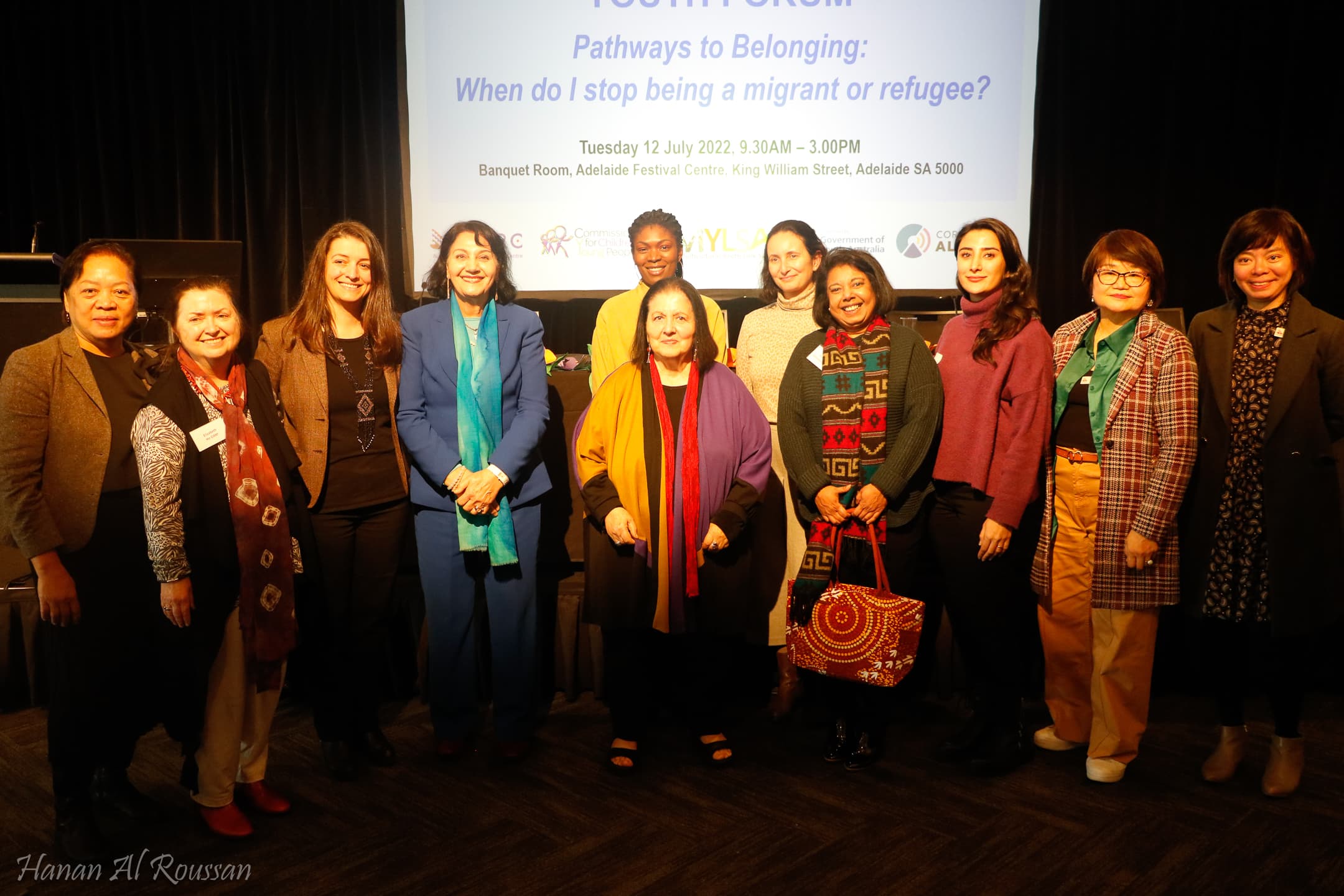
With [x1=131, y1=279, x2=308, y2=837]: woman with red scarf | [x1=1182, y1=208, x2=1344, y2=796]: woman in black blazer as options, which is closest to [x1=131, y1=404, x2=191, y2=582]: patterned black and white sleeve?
[x1=131, y1=279, x2=308, y2=837]: woman with red scarf

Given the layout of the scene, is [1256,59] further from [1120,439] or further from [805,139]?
[1120,439]

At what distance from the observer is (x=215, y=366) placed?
92.6 inches

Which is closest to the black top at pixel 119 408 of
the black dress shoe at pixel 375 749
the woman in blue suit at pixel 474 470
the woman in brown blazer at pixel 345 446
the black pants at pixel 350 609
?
the woman in brown blazer at pixel 345 446

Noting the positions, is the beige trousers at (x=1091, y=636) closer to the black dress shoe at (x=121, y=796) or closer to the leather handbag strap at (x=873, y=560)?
the leather handbag strap at (x=873, y=560)

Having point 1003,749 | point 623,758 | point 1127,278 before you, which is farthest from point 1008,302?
point 623,758

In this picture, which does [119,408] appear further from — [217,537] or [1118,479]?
[1118,479]

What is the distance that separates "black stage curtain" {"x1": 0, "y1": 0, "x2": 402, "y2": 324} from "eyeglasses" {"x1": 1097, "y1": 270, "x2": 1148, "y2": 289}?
3.44 m

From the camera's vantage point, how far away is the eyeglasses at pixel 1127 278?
102 inches

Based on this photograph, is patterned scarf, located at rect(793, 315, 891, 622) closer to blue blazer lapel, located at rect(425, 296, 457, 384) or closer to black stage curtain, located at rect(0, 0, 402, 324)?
blue blazer lapel, located at rect(425, 296, 457, 384)

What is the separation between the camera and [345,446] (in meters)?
2.68

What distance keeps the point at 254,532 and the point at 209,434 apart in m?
0.27

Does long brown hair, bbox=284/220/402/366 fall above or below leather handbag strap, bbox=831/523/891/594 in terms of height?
above

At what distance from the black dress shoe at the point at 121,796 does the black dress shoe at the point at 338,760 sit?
44cm

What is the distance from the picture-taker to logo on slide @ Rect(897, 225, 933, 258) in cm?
446
